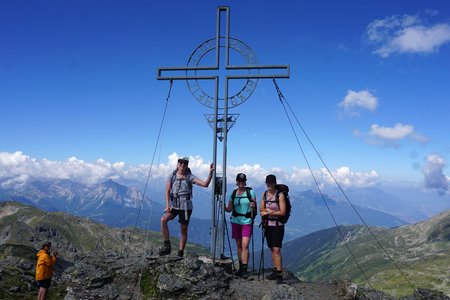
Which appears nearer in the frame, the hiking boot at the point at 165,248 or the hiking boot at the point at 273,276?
the hiking boot at the point at 273,276

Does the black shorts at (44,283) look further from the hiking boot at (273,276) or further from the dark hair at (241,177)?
the dark hair at (241,177)

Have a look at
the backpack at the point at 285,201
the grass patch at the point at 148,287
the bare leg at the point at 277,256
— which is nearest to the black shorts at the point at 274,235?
the bare leg at the point at 277,256

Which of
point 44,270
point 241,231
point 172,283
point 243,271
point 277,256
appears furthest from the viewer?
point 44,270

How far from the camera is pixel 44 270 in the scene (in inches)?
621

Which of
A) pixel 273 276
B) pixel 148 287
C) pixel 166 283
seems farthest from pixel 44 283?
pixel 273 276

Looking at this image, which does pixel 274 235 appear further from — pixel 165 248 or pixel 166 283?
pixel 165 248

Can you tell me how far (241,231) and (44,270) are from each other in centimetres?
906

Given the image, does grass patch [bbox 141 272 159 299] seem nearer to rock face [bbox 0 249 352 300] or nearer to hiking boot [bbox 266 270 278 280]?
rock face [bbox 0 249 352 300]

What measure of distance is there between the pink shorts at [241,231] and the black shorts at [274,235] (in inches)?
26.6

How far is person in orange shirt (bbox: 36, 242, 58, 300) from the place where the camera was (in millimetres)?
15422

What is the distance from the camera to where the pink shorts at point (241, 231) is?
533 inches

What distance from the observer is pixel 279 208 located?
1332 cm

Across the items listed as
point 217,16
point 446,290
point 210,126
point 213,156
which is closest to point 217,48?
point 217,16

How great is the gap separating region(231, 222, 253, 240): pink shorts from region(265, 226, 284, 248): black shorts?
0.68m
